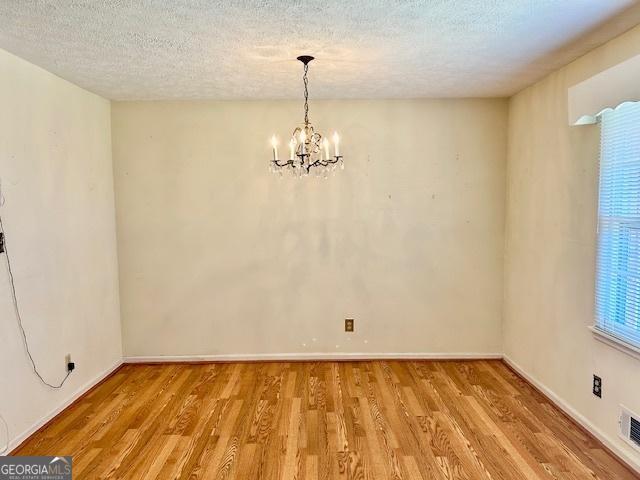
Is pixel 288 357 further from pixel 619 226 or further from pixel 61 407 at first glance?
pixel 619 226

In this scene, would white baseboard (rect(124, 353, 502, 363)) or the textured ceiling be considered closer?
the textured ceiling

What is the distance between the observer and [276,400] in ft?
10.2

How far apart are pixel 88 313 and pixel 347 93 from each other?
2.87 metres

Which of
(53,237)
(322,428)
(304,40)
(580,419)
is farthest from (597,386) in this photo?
(53,237)

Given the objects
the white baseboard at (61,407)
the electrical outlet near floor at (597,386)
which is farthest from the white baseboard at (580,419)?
the white baseboard at (61,407)

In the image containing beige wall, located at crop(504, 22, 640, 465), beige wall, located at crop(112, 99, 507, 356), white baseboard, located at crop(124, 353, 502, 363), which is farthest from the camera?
white baseboard, located at crop(124, 353, 502, 363)

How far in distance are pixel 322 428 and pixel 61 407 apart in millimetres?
→ 1938

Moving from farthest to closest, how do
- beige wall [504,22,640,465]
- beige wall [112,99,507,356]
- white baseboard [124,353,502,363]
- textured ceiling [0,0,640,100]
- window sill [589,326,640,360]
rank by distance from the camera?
white baseboard [124,353,502,363]
beige wall [112,99,507,356]
beige wall [504,22,640,465]
window sill [589,326,640,360]
textured ceiling [0,0,640,100]

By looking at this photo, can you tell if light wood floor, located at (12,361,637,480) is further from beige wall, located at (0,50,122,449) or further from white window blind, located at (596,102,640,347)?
white window blind, located at (596,102,640,347)

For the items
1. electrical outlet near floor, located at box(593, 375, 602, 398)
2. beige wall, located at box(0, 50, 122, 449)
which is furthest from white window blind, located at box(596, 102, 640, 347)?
beige wall, located at box(0, 50, 122, 449)

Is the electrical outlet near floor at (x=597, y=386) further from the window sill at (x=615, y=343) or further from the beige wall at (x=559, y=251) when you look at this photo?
the window sill at (x=615, y=343)

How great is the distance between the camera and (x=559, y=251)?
294cm

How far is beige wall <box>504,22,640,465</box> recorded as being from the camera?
2.45 m

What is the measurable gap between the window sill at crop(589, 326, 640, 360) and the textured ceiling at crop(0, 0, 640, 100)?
68.4 inches
